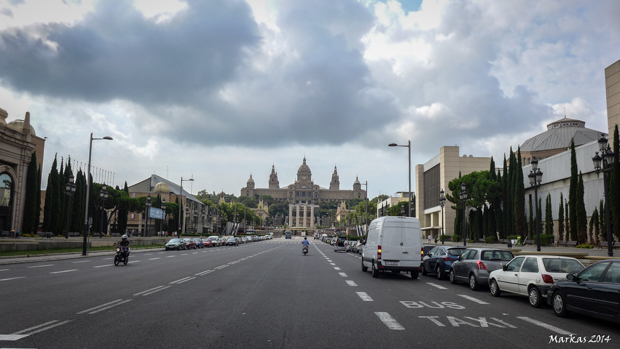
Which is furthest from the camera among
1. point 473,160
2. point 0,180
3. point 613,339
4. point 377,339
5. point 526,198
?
point 473,160

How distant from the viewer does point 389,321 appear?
353 inches

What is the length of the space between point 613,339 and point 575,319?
2.17 metres

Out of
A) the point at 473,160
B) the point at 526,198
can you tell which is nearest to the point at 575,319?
the point at 526,198

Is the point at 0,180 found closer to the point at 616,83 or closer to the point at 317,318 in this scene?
the point at 317,318

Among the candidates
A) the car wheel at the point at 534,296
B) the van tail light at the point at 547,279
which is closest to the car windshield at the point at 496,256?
the car wheel at the point at 534,296

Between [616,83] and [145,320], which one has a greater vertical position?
[616,83]

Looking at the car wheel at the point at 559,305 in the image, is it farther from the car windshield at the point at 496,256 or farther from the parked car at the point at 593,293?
the car windshield at the point at 496,256

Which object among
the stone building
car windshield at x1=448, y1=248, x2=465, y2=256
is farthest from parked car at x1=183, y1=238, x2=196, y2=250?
car windshield at x1=448, y1=248, x2=465, y2=256

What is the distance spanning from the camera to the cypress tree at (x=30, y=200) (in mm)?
47469

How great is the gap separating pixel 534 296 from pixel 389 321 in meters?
5.00

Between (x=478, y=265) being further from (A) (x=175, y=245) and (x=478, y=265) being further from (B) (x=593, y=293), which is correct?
(A) (x=175, y=245)

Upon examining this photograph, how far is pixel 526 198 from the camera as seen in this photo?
5266 centimetres

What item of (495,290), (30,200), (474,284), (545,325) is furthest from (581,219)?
(30,200)

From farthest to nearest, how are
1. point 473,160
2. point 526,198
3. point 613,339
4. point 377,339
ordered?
1. point 473,160
2. point 526,198
3. point 613,339
4. point 377,339
